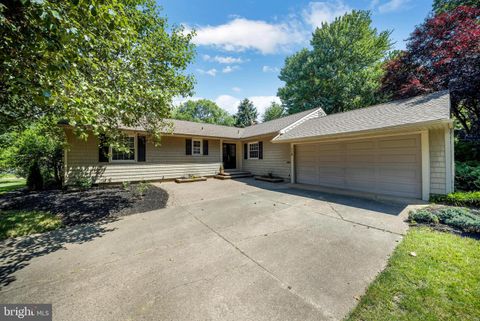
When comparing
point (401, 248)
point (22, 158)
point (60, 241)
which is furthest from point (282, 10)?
point (22, 158)

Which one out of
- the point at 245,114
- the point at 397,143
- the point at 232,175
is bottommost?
the point at 232,175

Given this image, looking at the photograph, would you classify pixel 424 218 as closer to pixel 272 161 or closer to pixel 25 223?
pixel 272 161

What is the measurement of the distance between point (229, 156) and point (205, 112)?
1174 inches

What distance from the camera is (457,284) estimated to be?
7.33ft

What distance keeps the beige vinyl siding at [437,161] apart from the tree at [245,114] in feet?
86.7

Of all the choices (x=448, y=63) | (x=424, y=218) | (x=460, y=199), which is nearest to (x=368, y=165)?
(x=460, y=199)

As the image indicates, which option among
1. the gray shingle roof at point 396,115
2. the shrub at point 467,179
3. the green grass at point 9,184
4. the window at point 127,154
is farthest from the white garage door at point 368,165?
the green grass at point 9,184

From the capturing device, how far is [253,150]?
513 inches

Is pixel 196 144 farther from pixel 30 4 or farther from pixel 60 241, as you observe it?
pixel 30 4

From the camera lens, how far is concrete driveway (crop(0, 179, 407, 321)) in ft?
6.78

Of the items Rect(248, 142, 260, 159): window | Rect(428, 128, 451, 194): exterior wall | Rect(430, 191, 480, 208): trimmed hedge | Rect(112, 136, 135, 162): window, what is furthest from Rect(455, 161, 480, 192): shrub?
Rect(112, 136, 135, 162): window

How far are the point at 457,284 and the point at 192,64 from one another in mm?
10766

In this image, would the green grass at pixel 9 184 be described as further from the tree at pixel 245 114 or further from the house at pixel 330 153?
the tree at pixel 245 114

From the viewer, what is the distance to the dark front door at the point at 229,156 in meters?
13.6
